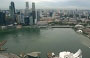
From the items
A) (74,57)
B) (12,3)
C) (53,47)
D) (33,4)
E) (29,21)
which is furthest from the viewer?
(33,4)

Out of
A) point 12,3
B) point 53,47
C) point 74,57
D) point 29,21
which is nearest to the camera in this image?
point 74,57

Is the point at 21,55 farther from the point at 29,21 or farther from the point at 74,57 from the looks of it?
the point at 29,21

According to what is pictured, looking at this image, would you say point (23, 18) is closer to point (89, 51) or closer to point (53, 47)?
point (53, 47)

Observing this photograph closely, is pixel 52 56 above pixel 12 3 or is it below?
below

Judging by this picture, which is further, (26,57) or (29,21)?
(29,21)

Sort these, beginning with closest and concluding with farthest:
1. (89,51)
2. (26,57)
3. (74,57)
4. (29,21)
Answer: (74,57) → (26,57) → (89,51) → (29,21)

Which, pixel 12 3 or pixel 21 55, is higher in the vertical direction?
pixel 12 3

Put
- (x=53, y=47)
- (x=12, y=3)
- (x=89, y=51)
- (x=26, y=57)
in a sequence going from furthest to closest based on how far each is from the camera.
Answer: (x=12, y=3) → (x=53, y=47) → (x=89, y=51) → (x=26, y=57)

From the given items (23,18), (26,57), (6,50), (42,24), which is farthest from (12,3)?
(26,57)

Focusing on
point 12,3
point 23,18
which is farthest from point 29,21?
point 12,3
